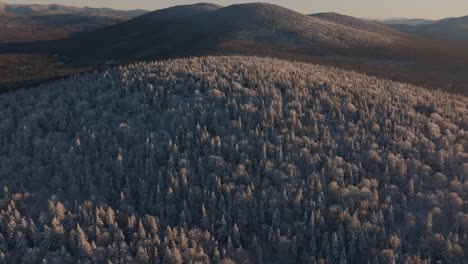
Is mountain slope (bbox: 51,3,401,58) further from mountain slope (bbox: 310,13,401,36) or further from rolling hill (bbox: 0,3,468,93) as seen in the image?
mountain slope (bbox: 310,13,401,36)

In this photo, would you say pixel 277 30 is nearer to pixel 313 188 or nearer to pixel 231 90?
pixel 231 90

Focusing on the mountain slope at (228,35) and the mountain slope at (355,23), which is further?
the mountain slope at (355,23)

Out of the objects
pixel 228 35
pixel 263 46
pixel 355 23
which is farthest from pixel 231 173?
pixel 355 23

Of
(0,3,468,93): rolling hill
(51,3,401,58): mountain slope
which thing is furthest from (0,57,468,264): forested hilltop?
(51,3,401,58): mountain slope

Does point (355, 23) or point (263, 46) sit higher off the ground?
point (355, 23)

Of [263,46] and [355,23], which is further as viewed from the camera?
[355,23]

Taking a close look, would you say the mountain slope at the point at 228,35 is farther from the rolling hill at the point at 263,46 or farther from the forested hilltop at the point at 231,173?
the forested hilltop at the point at 231,173

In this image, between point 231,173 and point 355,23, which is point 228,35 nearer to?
point 355,23

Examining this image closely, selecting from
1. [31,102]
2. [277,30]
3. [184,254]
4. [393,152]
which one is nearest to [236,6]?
[277,30]

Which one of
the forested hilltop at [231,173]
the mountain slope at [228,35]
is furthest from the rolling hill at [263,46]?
the forested hilltop at [231,173]
